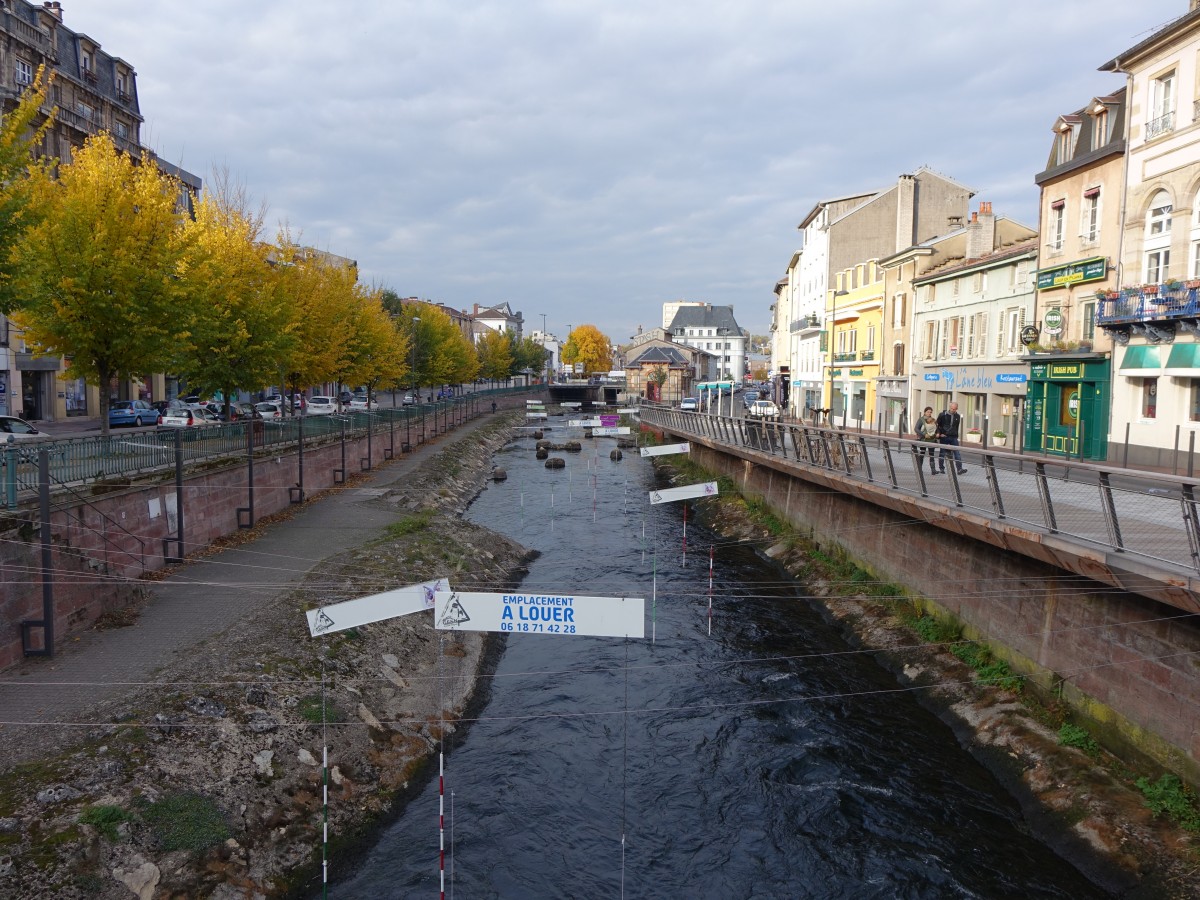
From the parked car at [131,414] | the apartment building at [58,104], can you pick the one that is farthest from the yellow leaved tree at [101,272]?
the parked car at [131,414]

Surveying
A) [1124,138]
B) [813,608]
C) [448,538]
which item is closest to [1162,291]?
[1124,138]

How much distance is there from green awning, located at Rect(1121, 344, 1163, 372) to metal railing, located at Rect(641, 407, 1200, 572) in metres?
11.2

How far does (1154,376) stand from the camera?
2512 cm

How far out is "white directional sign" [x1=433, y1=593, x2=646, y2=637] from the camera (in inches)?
376

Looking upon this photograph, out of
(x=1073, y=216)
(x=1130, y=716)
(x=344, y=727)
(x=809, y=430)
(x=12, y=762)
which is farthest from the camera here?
(x=1073, y=216)

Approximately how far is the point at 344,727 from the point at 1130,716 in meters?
10.9

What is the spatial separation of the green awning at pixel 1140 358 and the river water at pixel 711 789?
45.8 ft

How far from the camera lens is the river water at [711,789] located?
10.2m

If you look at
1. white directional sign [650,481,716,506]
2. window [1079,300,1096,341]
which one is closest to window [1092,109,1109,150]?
window [1079,300,1096,341]

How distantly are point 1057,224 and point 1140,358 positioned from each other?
25.1 feet

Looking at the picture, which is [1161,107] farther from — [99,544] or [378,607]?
[99,544]

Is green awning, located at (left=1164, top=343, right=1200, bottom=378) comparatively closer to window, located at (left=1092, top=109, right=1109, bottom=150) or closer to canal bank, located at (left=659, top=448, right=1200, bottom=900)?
window, located at (left=1092, top=109, right=1109, bottom=150)

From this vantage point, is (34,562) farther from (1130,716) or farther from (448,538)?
(1130,716)

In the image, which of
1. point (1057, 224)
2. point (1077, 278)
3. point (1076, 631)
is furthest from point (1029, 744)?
point (1057, 224)
